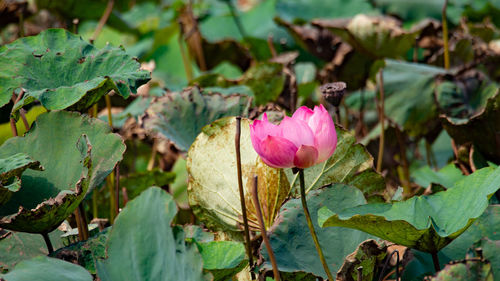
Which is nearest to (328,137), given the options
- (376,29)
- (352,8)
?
(376,29)

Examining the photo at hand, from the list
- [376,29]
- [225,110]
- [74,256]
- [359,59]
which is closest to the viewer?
[74,256]

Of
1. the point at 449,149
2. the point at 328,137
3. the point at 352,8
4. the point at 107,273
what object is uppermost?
the point at 328,137

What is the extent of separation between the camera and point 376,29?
151 cm

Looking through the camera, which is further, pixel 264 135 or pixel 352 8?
pixel 352 8

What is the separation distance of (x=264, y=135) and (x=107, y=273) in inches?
8.6

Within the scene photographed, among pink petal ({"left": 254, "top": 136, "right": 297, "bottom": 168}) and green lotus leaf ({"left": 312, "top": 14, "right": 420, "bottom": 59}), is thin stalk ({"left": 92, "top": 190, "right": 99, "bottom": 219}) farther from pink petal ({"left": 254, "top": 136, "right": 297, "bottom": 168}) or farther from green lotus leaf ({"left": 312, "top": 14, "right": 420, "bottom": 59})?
green lotus leaf ({"left": 312, "top": 14, "right": 420, "bottom": 59})

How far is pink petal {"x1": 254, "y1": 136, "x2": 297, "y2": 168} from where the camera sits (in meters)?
0.64

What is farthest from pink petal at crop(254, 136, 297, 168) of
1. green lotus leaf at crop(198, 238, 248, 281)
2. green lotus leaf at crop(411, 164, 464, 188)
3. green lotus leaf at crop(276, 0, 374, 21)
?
green lotus leaf at crop(276, 0, 374, 21)

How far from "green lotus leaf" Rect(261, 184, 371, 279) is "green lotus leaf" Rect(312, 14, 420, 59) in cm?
81

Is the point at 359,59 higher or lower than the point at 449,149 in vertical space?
higher

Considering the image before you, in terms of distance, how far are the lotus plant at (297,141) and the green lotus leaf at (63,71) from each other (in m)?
0.23

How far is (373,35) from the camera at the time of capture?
1530 mm

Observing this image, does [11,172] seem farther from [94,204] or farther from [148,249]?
[94,204]

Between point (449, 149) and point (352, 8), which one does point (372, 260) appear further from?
point (352, 8)
